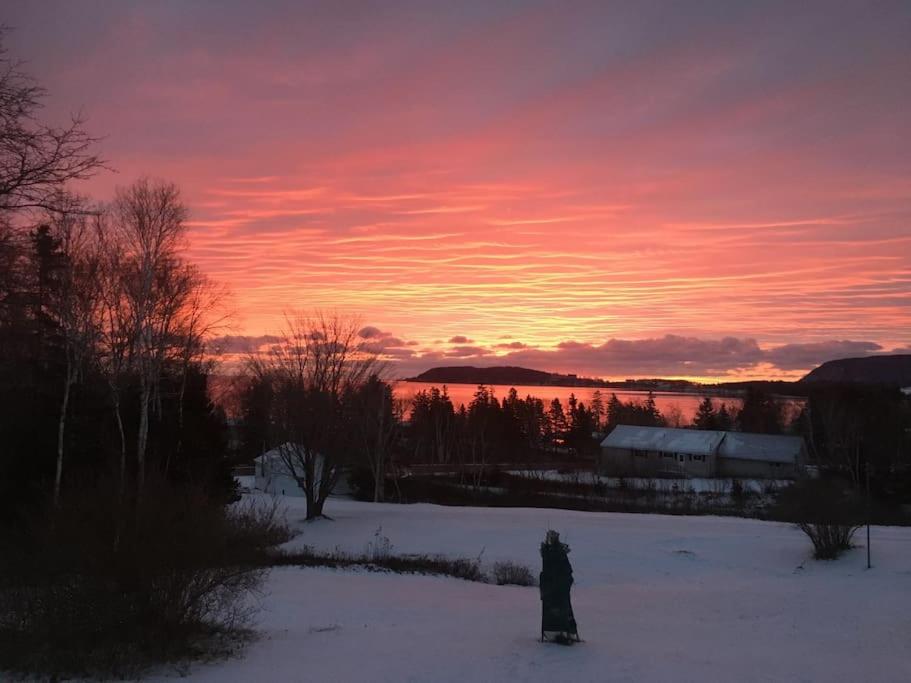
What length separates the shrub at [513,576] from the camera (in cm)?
1861

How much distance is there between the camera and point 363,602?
1441 centimetres

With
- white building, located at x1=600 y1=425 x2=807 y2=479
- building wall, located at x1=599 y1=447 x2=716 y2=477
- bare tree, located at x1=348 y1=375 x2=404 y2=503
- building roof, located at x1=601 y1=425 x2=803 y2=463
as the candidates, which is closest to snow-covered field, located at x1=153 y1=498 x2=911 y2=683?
bare tree, located at x1=348 y1=375 x2=404 y2=503

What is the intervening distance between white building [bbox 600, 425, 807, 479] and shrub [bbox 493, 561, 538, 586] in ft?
127

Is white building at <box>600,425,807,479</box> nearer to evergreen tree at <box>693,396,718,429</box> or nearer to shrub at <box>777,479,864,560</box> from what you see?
evergreen tree at <box>693,396,718,429</box>

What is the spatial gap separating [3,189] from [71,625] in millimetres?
5391

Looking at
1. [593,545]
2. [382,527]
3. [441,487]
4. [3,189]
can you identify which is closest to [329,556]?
[382,527]

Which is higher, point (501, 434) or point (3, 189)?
point (3, 189)

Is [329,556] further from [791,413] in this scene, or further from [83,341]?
[791,413]

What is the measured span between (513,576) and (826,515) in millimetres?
9369

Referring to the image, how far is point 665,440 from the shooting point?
6406 cm

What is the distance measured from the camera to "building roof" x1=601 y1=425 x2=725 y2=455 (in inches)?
2436

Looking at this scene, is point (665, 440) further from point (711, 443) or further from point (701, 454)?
point (711, 443)

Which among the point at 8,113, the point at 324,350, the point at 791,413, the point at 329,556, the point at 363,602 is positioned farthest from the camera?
the point at 791,413

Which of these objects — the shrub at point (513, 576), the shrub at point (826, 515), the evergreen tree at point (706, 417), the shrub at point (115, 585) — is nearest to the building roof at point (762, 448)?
the evergreen tree at point (706, 417)
